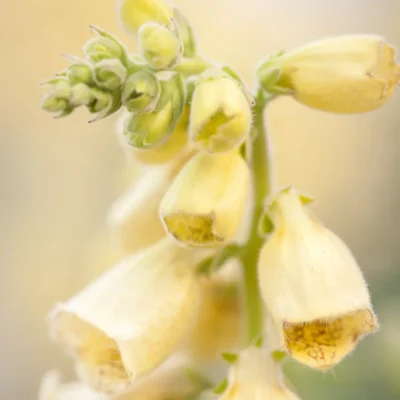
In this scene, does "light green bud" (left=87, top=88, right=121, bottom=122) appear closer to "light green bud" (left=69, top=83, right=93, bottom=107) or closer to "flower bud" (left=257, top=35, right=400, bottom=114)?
"light green bud" (left=69, top=83, right=93, bottom=107)

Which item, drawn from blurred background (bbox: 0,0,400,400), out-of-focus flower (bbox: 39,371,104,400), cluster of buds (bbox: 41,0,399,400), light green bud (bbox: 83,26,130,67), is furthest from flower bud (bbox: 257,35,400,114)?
blurred background (bbox: 0,0,400,400)

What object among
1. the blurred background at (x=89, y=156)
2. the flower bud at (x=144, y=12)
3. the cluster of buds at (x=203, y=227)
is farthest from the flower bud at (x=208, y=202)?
the blurred background at (x=89, y=156)

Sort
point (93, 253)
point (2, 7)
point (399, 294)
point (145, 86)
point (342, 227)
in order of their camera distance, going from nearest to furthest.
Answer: point (145, 86) → point (399, 294) → point (93, 253) → point (342, 227) → point (2, 7)

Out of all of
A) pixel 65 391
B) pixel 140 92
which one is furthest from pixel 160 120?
pixel 65 391

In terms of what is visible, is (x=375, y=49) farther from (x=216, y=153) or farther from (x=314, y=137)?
(x=314, y=137)

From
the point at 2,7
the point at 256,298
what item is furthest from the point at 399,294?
the point at 2,7

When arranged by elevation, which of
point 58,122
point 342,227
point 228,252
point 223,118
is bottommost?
point 342,227

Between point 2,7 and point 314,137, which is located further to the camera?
point 2,7
